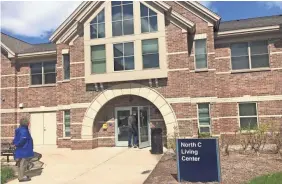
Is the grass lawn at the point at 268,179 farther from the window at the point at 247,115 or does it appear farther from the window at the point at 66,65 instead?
the window at the point at 66,65

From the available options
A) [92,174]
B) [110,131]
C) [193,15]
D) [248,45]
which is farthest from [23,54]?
[248,45]

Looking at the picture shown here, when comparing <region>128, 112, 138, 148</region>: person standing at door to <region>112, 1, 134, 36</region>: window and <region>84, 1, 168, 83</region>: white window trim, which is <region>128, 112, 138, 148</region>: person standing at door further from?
<region>112, 1, 134, 36</region>: window

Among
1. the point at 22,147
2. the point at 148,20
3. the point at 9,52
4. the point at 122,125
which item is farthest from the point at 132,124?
the point at 9,52

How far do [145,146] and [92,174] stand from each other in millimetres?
6336

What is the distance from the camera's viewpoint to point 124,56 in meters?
17.2

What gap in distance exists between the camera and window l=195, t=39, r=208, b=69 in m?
17.0

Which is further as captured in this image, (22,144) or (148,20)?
(148,20)

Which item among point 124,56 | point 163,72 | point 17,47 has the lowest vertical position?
A: point 163,72

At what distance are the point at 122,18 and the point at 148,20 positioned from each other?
152 cm

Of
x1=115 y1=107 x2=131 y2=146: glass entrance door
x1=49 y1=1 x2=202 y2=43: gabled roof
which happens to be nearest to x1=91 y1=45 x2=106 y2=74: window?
x1=49 y1=1 x2=202 y2=43: gabled roof

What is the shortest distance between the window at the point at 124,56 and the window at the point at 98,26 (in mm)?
1337

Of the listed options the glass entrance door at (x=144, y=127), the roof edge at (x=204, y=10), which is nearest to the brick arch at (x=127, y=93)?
the glass entrance door at (x=144, y=127)

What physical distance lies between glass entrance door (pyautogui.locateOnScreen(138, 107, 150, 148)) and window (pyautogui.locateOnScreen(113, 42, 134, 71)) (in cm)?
254

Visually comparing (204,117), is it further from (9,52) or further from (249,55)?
(9,52)
